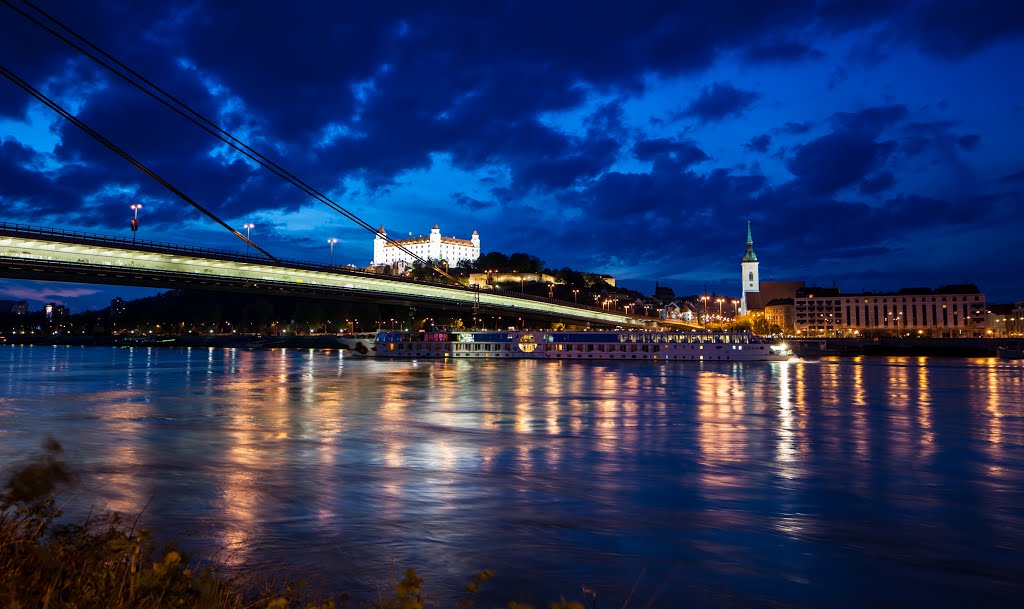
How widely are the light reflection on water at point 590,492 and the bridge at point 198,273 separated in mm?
23127

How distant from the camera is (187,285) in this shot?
191ft

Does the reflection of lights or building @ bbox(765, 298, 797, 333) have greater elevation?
building @ bbox(765, 298, 797, 333)

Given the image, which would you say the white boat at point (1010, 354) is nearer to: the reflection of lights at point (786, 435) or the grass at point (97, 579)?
the reflection of lights at point (786, 435)

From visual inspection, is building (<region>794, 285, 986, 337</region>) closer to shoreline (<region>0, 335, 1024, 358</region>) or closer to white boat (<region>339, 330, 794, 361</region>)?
shoreline (<region>0, 335, 1024, 358</region>)

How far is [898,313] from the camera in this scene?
500ft

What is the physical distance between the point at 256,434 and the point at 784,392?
88.1ft

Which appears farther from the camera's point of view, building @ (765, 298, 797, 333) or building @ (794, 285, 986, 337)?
building @ (765, 298, 797, 333)

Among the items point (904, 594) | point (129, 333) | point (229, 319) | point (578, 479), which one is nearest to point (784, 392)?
point (578, 479)

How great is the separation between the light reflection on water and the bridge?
23.1 meters

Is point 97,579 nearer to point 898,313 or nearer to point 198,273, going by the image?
point 198,273

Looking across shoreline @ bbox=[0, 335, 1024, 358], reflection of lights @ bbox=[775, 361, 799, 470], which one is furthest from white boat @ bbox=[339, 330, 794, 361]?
shoreline @ bbox=[0, 335, 1024, 358]

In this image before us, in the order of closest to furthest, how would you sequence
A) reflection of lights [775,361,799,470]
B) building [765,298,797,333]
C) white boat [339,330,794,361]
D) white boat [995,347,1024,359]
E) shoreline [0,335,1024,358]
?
reflection of lights [775,361,799,470] < white boat [339,330,794,361] < white boat [995,347,1024,359] < shoreline [0,335,1024,358] < building [765,298,797,333]

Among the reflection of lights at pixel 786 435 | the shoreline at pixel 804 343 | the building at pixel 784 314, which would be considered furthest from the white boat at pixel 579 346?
the building at pixel 784 314

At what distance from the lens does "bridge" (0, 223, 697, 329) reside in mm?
45750
